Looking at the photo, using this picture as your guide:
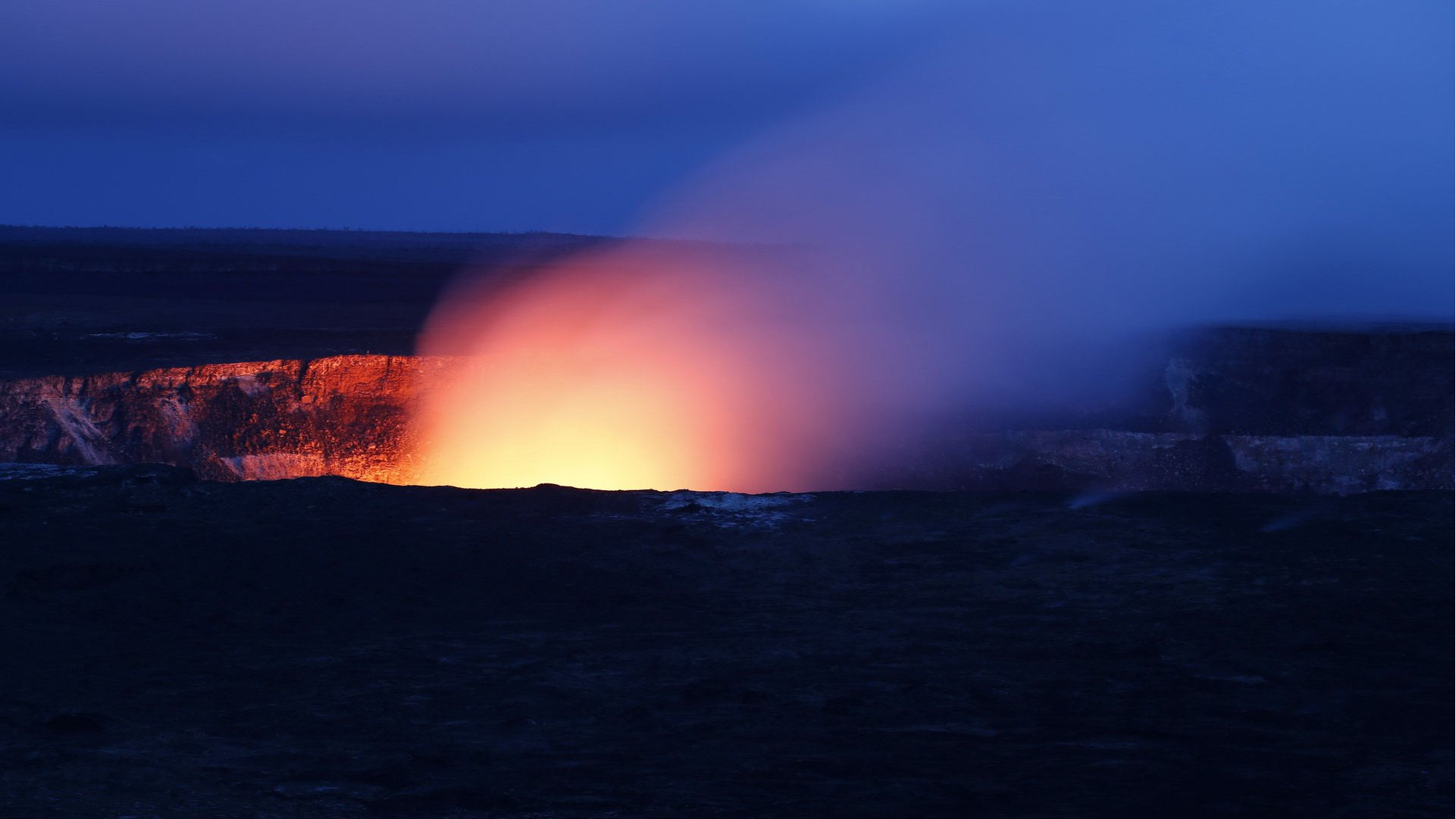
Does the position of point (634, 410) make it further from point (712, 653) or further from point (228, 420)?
point (712, 653)

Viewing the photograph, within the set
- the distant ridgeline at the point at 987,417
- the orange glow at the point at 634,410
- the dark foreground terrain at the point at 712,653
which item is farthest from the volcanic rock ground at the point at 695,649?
the orange glow at the point at 634,410

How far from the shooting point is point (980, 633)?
217 inches

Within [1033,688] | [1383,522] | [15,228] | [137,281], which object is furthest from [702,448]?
[15,228]

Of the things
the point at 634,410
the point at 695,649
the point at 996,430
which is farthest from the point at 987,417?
the point at 695,649

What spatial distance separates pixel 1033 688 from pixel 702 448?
20.9 feet

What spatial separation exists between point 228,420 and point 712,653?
6.47m

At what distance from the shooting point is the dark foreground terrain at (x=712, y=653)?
3859mm

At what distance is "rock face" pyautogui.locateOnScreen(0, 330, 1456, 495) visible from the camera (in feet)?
32.5

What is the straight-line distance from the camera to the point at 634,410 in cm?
1129

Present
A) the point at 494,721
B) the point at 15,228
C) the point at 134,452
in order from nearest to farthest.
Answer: the point at 494,721 < the point at 134,452 < the point at 15,228

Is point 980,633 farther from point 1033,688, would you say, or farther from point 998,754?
point 998,754

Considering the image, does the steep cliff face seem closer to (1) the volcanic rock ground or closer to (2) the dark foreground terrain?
(1) the volcanic rock ground

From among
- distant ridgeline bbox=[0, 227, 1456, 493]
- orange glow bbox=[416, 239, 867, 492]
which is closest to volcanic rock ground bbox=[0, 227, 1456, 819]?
distant ridgeline bbox=[0, 227, 1456, 493]

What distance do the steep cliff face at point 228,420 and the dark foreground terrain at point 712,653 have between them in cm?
210
